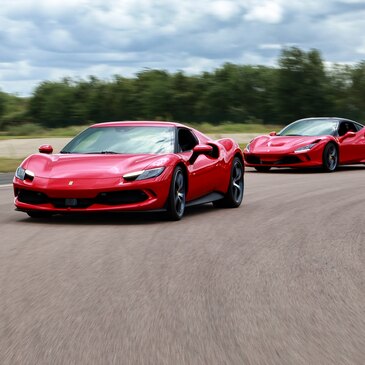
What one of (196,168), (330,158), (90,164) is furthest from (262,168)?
(90,164)

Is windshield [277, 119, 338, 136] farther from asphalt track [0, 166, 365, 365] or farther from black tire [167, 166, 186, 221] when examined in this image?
black tire [167, 166, 186, 221]

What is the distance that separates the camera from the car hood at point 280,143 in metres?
19.5

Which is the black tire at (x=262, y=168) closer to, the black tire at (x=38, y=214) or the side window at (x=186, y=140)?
the side window at (x=186, y=140)

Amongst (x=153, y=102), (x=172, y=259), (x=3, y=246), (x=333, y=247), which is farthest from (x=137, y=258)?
(x=153, y=102)

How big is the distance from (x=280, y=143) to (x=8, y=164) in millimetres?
6216

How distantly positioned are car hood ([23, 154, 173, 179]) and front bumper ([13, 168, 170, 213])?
9cm

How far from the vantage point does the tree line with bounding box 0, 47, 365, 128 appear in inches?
3681

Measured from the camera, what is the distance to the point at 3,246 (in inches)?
312

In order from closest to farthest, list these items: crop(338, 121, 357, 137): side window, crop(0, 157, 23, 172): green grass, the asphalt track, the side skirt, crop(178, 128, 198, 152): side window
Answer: the asphalt track → the side skirt → crop(178, 128, 198, 152): side window → crop(0, 157, 23, 172): green grass → crop(338, 121, 357, 137): side window

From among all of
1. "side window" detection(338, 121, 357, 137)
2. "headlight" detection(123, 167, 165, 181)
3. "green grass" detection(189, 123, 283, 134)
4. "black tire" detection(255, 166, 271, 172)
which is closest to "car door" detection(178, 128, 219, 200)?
"headlight" detection(123, 167, 165, 181)

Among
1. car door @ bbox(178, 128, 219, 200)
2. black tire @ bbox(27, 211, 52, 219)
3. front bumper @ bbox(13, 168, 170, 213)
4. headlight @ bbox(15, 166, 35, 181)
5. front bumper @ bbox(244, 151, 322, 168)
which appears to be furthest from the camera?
front bumper @ bbox(244, 151, 322, 168)

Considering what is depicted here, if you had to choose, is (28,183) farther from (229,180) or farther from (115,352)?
(115,352)

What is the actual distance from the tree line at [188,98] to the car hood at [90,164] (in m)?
82.6

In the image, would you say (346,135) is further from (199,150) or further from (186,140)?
(199,150)
